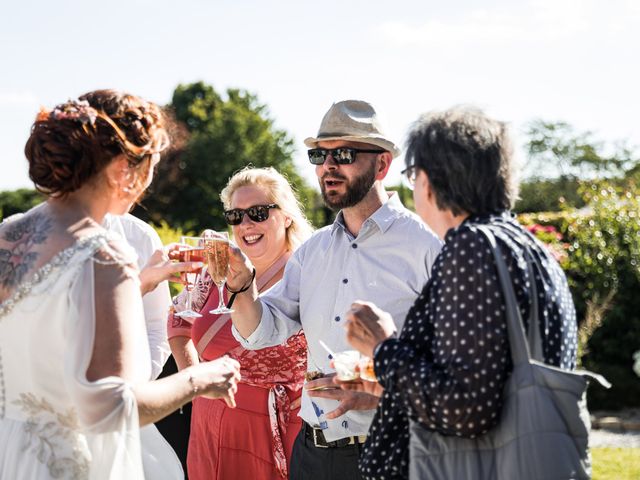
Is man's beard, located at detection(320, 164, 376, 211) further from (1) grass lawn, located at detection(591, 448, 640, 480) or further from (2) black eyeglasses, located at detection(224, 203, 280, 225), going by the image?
(1) grass lawn, located at detection(591, 448, 640, 480)

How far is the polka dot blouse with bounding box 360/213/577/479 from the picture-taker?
7.80ft

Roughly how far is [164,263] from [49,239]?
3.28 ft

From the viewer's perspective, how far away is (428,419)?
2.47m

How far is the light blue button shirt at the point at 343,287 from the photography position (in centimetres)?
395

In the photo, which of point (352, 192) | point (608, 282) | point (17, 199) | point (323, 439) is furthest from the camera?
point (17, 199)

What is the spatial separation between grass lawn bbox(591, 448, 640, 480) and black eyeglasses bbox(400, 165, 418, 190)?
5.58m

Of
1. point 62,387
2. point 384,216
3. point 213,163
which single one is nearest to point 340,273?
point 384,216

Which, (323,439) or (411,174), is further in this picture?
(323,439)

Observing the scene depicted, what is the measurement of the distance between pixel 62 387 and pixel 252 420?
199 cm

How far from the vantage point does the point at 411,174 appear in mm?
2771

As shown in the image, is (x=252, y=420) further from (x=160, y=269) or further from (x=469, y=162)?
(x=469, y=162)

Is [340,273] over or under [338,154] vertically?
under

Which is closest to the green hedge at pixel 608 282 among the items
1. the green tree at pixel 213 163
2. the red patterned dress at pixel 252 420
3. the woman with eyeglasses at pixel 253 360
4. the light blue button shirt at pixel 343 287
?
the woman with eyeglasses at pixel 253 360

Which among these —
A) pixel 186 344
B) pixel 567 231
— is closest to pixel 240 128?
pixel 567 231
